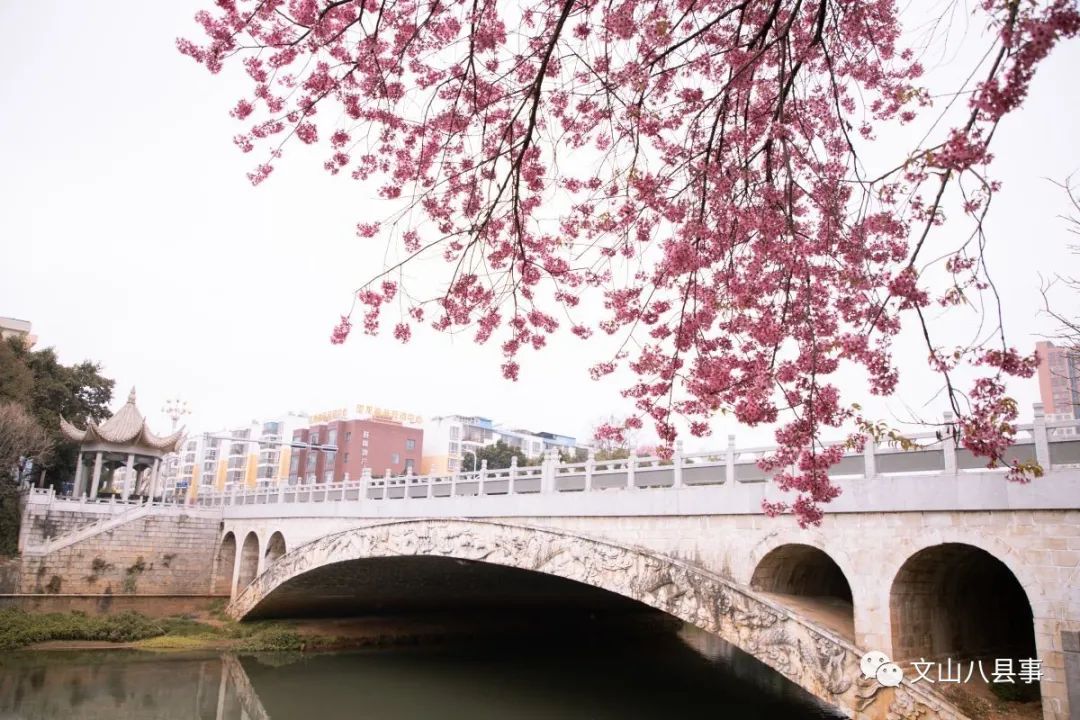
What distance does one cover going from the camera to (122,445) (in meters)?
26.5

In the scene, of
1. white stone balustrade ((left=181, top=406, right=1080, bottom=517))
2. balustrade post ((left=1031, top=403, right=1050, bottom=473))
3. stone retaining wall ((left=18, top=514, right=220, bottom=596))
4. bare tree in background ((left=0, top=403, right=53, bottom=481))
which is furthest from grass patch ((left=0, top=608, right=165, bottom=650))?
balustrade post ((left=1031, top=403, right=1050, bottom=473))

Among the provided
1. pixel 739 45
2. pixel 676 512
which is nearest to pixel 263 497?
pixel 676 512

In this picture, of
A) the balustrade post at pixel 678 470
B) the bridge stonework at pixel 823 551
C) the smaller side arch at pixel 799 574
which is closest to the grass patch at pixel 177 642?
the bridge stonework at pixel 823 551

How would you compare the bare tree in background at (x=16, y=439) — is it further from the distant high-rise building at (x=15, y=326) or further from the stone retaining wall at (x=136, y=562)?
the distant high-rise building at (x=15, y=326)

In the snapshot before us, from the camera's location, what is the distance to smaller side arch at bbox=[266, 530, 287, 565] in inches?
914

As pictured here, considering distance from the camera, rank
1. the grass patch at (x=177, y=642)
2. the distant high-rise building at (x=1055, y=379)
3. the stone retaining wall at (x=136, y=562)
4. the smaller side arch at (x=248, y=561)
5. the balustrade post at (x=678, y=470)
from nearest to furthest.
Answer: the distant high-rise building at (x=1055, y=379), the balustrade post at (x=678, y=470), the grass patch at (x=177, y=642), the stone retaining wall at (x=136, y=562), the smaller side arch at (x=248, y=561)

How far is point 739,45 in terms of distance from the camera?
436 centimetres

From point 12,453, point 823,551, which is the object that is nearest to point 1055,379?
point 823,551

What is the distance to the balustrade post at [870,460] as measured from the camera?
8.84 m

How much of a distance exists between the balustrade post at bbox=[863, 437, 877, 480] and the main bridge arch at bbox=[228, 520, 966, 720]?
188cm

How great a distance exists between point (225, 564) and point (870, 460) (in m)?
22.6

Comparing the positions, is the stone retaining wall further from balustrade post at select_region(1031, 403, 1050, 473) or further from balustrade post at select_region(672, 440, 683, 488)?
balustrade post at select_region(1031, 403, 1050, 473)

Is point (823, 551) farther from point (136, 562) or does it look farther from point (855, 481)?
point (136, 562)

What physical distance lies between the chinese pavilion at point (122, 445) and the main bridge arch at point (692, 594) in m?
14.3
